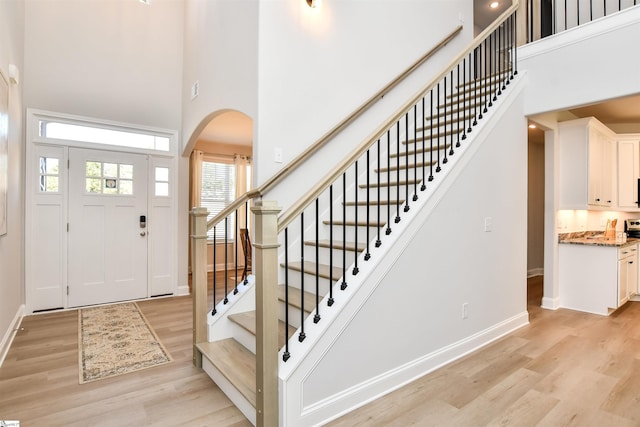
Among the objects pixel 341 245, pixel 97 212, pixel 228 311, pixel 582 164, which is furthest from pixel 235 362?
pixel 582 164

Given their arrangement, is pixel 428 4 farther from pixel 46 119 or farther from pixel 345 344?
pixel 46 119

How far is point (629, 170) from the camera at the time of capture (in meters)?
4.84

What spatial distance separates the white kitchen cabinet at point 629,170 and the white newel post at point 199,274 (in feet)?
18.5

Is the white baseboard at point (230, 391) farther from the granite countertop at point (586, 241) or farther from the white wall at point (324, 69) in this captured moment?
the granite countertop at point (586, 241)

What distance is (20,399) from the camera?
223 cm

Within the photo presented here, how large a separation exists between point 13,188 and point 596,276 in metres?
6.43

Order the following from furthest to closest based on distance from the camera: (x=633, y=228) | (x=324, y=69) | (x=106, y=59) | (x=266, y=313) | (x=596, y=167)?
(x=633, y=228) → (x=106, y=59) → (x=596, y=167) → (x=324, y=69) → (x=266, y=313)

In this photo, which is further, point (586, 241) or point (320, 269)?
point (586, 241)

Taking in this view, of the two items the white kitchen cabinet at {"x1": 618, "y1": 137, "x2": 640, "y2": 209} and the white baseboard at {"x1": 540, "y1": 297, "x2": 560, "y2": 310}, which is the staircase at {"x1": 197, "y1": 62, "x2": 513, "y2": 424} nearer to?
the white baseboard at {"x1": 540, "y1": 297, "x2": 560, "y2": 310}

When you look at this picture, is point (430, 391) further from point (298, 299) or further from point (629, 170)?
point (629, 170)

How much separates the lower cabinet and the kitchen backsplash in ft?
1.35

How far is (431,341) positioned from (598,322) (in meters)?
2.50

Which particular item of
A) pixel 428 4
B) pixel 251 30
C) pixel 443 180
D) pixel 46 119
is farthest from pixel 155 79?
pixel 443 180

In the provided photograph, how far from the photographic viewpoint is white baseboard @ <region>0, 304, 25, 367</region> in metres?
2.86
